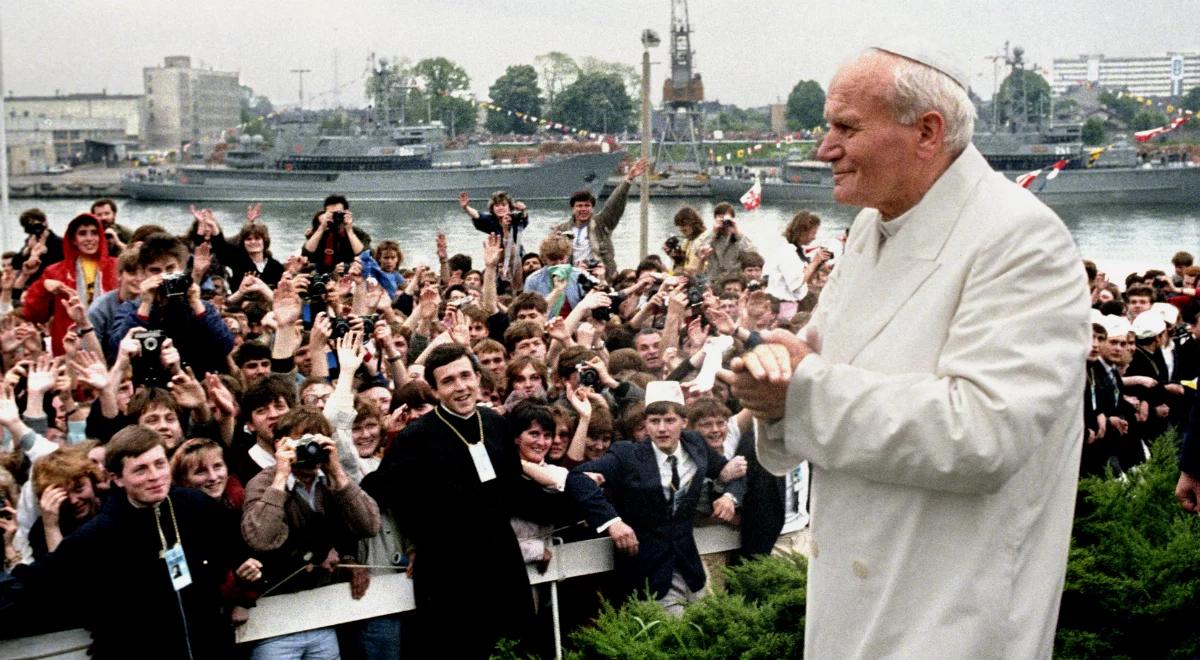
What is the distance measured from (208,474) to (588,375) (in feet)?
6.73

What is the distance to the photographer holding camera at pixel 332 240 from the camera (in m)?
9.24

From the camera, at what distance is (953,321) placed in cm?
195

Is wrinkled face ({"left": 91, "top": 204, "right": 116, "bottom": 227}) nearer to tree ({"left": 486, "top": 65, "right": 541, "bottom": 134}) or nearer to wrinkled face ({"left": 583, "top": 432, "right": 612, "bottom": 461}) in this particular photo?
wrinkled face ({"left": 583, "top": 432, "right": 612, "bottom": 461})

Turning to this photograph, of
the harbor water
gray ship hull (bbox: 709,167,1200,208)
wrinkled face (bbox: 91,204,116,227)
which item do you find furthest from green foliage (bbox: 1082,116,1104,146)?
wrinkled face (bbox: 91,204,116,227)

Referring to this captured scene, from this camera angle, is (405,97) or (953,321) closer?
(953,321)

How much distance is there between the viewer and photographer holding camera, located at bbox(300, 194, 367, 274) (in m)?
9.24

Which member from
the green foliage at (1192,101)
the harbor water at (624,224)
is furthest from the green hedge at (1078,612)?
the green foliage at (1192,101)

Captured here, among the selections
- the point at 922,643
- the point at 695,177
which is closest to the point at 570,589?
the point at 922,643

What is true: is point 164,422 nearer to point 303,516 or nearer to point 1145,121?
point 303,516

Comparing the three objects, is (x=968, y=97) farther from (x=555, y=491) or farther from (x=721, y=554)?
(x=721, y=554)

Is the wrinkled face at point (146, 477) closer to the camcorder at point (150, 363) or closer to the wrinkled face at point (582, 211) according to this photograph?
the camcorder at point (150, 363)

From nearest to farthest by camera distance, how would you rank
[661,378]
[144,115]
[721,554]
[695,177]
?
[721,554], [661,378], [695,177], [144,115]

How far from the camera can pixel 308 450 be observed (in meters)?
4.51

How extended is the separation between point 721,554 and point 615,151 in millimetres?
65754
